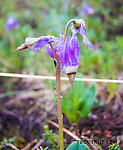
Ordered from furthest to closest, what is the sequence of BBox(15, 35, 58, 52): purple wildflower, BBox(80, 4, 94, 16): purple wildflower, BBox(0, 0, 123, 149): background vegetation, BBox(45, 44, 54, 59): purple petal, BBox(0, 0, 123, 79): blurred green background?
BBox(80, 4, 94, 16): purple wildflower → BBox(0, 0, 123, 79): blurred green background → BBox(0, 0, 123, 149): background vegetation → BBox(45, 44, 54, 59): purple petal → BBox(15, 35, 58, 52): purple wildflower

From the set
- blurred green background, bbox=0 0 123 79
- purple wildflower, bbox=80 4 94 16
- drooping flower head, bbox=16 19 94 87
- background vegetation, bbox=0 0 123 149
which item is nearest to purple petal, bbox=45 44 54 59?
drooping flower head, bbox=16 19 94 87

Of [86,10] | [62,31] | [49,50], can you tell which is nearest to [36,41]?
[49,50]

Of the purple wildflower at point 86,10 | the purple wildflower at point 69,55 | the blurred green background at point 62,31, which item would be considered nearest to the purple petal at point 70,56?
the purple wildflower at point 69,55

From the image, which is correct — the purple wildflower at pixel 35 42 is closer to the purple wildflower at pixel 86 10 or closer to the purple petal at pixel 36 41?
the purple petal at pixel 36 41

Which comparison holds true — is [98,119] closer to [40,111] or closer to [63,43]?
[40,111]

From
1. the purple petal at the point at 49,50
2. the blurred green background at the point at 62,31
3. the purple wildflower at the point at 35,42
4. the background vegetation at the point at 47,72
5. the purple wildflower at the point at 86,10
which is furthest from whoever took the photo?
the purple wildflower at the point at 86,10

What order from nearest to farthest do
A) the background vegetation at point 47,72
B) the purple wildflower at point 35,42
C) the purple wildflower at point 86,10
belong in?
the purple wildflower at point 35,42, the background vegetation at point 47,72, the purple wildflower at point 86,10

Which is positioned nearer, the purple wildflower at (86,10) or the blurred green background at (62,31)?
the blurred green background at (62,31)

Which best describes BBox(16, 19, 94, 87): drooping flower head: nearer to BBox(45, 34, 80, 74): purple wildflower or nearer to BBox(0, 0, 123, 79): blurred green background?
BBox(45, 34, 80, 74): purple wildflower

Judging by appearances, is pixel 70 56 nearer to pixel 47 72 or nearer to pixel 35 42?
pixel 35 42
